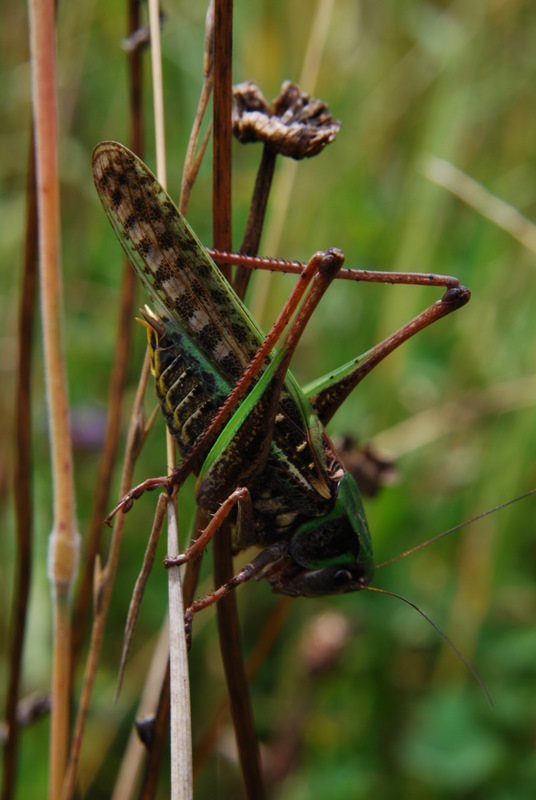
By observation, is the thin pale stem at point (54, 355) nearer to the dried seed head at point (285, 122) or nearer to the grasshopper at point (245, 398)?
the grasshopper at point (245, 398)

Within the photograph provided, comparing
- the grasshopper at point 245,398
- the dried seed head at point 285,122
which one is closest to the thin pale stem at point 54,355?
the grasshopper at point 245,398

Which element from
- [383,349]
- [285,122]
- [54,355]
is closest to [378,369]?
[383,349]

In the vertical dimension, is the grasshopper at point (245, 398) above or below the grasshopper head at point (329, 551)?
above

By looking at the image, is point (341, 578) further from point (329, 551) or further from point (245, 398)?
point (245, 398)

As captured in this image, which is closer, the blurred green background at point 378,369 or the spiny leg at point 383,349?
the spiny leg at point 383,349

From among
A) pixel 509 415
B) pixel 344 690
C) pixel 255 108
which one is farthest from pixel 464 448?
pixel 255 108

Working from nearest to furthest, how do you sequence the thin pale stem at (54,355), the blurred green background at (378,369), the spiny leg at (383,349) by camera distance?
1. the thin pale stem at (54,355)
2. the spiny leg at (383,349)
3. the blurred green background at (378,369)

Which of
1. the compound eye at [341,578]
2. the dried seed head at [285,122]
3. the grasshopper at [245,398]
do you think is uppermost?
the dried seed head at [285,122]

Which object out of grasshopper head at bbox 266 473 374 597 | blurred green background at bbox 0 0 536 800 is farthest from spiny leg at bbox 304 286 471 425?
blurred green background at bbox 0 0 536 800

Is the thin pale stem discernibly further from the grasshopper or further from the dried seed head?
the dried seed head

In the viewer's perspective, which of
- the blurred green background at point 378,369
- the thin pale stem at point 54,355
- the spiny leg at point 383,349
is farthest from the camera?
the blurred green background at point 378,369
